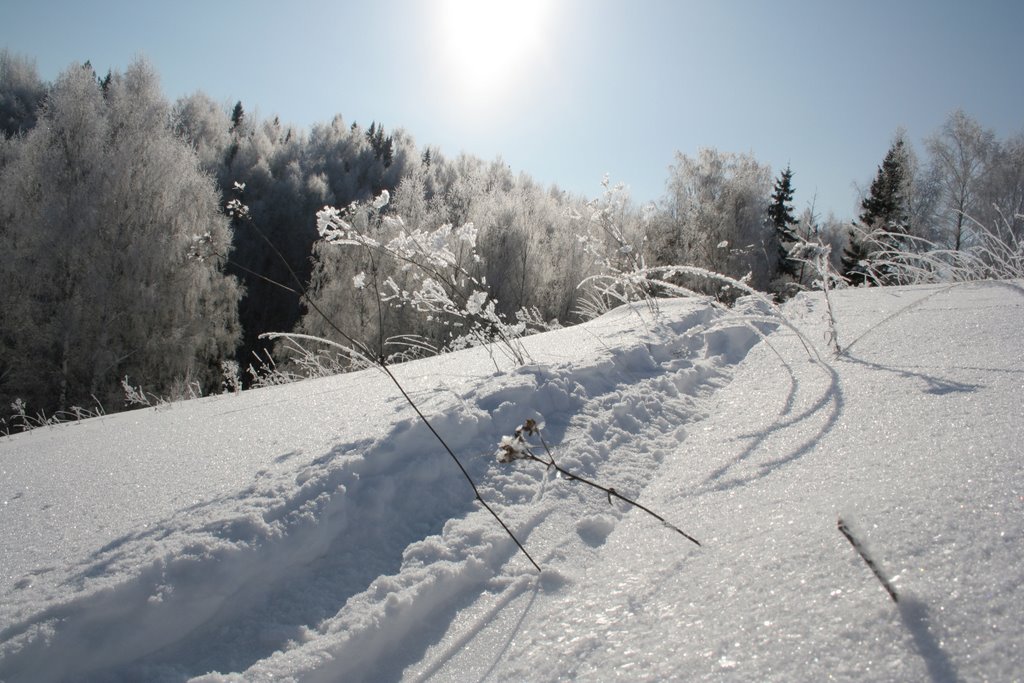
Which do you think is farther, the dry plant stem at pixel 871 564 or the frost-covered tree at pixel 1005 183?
the frost-covered tree at pixel 1005 183

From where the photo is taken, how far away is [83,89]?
40.6ft

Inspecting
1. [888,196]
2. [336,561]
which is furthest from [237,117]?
[336,561]

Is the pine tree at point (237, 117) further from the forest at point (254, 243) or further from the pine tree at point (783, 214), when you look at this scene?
the pine tree at point (783, 214)

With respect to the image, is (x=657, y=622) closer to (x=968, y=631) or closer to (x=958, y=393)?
(x=968, y=631)

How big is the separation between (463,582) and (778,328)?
2.32 metres

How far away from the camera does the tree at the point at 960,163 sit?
1825cm

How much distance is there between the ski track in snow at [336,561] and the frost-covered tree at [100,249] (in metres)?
12.2

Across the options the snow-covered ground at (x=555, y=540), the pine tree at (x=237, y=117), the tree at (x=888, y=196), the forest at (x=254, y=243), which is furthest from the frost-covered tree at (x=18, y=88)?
the tree at (x=888, y=196)

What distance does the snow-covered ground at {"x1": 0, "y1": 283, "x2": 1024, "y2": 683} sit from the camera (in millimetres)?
749

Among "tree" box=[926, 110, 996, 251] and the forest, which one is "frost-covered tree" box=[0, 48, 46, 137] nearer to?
the forest

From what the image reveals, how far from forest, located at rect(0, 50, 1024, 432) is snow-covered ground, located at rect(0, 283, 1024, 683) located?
86cm

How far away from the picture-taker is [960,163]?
61.4 feet

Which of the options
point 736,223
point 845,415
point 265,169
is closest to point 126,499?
point 845,415

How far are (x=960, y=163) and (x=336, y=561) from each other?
24.1m
